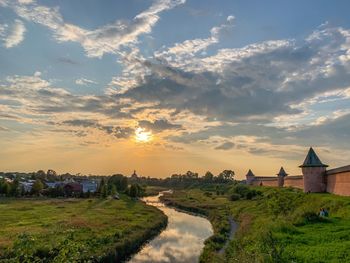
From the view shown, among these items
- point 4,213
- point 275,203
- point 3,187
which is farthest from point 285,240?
point 3,187

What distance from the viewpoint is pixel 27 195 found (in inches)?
3620

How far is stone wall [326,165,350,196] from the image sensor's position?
42.4 m

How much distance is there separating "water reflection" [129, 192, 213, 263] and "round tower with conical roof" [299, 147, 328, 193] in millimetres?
14875

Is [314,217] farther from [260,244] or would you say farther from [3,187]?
[3,187]

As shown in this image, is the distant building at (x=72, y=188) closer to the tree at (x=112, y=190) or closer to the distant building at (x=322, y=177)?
the tree at (x=112, y=190)

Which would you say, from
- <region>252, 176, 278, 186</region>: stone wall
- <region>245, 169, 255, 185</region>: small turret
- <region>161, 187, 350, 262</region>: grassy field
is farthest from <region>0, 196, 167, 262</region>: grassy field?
Result: <region>245, 169, 255, 185</region>: small turret

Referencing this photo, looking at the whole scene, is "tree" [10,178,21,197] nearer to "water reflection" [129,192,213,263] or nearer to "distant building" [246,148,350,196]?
"water reflection" [129,192,213,263]

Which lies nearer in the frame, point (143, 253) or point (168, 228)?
point (143, 253)

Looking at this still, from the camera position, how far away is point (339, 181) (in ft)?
150

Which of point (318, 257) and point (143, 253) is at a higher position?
point (318, 257)

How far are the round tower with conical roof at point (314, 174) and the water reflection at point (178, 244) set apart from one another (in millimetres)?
14875

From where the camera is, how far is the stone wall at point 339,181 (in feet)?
139

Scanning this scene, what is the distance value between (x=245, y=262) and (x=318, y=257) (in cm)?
368

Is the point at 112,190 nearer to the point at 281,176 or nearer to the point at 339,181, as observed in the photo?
the point at 281,176
